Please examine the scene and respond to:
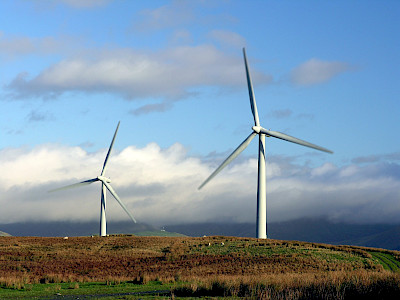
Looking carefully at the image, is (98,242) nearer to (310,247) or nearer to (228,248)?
(228,248)

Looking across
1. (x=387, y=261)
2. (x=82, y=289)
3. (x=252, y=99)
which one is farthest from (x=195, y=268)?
(x=252, y=99)

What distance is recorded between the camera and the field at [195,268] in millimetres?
41125

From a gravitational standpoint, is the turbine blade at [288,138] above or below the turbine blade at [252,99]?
below

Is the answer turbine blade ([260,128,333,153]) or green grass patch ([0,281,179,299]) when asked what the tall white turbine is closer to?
turbine blade ([260,128,333,153])

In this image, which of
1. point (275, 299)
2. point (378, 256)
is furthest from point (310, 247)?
Answer: point (275, 299)

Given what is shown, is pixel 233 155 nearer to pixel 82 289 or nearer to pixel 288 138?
pixel 288 138

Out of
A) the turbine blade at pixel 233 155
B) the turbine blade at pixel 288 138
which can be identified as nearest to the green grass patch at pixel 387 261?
the turbine blade at pixel 288 138

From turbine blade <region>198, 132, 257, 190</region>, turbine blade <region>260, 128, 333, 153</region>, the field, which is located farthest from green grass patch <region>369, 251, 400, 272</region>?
turbine blade <region>198, 132, 257, 190</region>

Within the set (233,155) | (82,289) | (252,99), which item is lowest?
(82,289)

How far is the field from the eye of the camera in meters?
41.1

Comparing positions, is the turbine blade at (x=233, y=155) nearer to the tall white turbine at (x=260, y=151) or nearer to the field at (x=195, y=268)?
the tall white turbine at (x=260, y=151)

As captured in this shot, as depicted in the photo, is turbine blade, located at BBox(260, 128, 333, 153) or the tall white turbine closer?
turbine blade, located at BBox(260, 128, 333, 153)

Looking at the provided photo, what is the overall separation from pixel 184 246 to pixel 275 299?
212ft

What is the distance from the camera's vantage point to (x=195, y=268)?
67.3 m
